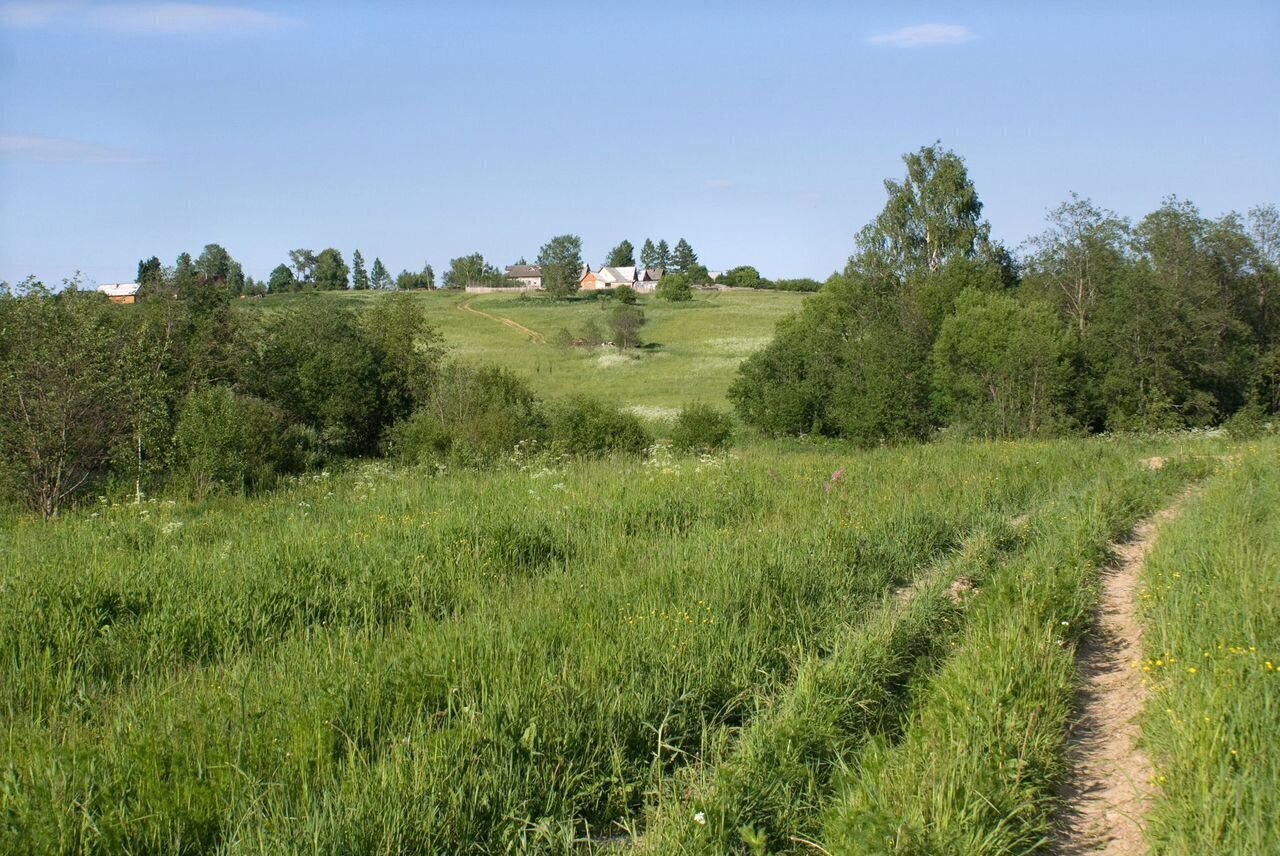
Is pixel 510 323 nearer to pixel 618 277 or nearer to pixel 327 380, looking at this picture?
pixel 327 380

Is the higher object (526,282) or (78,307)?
(526,282)

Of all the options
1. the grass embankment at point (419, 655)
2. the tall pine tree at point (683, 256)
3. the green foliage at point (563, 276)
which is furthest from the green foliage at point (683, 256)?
the grass embankment at point (419, 655)

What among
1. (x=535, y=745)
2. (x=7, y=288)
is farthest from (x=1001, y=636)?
(x=7, y=288)

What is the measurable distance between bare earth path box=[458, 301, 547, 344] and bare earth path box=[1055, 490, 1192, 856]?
64.4m

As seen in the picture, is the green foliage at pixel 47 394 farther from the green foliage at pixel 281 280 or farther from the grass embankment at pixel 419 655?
the green foliage at pixel 281 280

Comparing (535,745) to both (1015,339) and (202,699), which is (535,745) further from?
(1015,339)

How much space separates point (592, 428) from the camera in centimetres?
2922

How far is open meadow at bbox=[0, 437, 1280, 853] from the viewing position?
153 inches

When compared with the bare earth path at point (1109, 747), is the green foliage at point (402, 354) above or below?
above

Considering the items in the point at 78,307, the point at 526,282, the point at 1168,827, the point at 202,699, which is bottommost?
the point at 1168,827

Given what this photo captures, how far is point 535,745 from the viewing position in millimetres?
4387

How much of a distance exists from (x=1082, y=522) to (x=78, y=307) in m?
16.2

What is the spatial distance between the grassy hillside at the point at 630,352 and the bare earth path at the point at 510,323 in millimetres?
177

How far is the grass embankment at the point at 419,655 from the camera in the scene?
391cm
